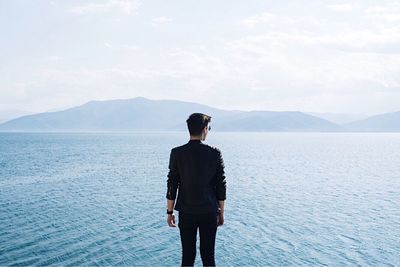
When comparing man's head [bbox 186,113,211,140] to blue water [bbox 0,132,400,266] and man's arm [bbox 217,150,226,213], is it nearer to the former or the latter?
man's arm [bbox 217,150,226,213]

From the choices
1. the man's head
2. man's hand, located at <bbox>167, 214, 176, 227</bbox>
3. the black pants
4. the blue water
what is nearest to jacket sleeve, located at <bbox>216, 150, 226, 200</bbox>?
the black pants

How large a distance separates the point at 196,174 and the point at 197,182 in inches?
6.0

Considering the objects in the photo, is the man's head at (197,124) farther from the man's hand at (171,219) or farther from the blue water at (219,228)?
the blue water at (219,228)

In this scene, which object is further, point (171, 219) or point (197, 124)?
point (171, 219)

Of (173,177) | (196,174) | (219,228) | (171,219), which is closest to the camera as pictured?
(196,174)

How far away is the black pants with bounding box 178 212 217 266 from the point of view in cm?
729

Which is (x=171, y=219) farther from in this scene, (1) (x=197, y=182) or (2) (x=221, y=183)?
(2) (x=221, y=183)

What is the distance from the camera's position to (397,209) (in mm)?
37406

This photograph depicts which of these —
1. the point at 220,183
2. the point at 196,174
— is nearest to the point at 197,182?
the point at 196,174

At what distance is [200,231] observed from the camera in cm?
747

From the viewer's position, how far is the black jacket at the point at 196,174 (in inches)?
281

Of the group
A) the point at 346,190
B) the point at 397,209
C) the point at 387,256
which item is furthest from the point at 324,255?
the point at 346,190

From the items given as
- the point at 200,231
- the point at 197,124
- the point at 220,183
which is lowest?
the point at 200,231

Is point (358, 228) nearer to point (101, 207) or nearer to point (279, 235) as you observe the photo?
point (279, 235)
